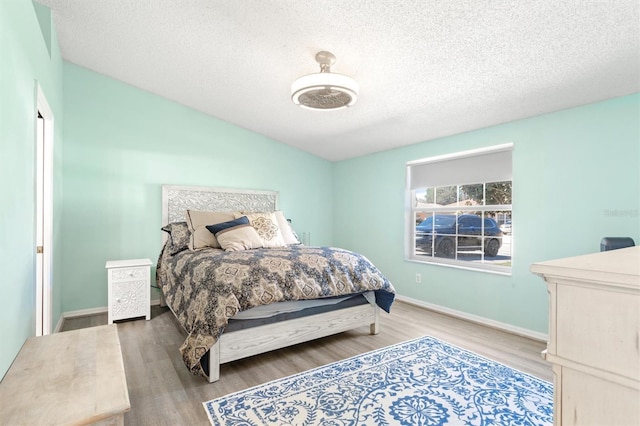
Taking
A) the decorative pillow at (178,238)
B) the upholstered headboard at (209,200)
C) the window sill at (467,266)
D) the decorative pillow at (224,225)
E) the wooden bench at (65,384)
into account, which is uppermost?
the upholstered headboard at (209,200)

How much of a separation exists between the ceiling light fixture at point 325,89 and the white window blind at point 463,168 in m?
1.78

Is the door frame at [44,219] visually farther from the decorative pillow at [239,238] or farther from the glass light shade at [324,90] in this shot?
the glass light shade at [324,90]

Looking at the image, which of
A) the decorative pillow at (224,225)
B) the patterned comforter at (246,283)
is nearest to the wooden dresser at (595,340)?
the patterned comforter at (246,283)

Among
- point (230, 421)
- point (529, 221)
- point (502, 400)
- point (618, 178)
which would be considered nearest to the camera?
point (230, 421)

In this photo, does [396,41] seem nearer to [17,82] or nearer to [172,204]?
[17,82]

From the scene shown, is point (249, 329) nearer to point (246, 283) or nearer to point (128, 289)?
point (246, 283)

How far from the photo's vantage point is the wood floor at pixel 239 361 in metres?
1.89

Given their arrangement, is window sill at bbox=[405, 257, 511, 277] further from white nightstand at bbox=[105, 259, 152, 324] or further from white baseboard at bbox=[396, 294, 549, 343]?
white nightstand at bbox=[105, 259, 152, 324]

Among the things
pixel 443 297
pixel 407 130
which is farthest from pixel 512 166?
pixel 443 297

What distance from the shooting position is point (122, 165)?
12.3ft

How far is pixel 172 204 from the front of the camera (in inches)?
158

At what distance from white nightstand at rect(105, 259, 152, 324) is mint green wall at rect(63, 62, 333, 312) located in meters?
0.51

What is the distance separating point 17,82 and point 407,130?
3334mm

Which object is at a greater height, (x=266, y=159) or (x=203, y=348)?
(x=266, y=159)
